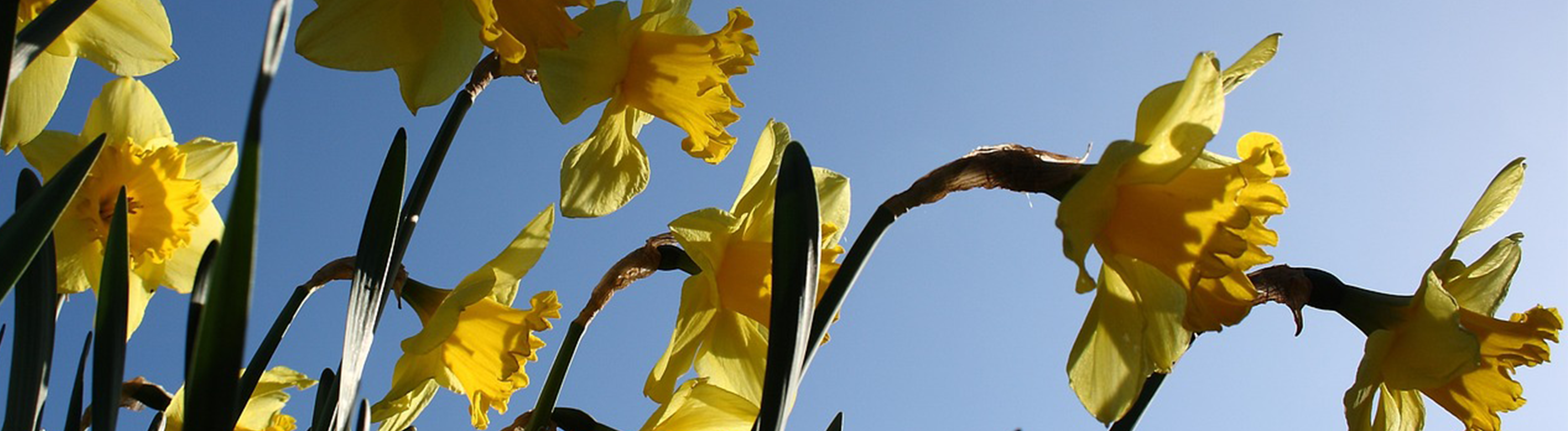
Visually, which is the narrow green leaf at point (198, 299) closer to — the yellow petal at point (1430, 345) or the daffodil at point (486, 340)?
the daffodil at point (486, 340)

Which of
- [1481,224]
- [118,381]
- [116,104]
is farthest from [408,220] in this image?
[1481,224]

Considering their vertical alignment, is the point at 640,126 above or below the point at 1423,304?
above

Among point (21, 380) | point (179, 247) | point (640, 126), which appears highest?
point (640, 126)

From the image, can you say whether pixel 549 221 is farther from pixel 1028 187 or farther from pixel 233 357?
pixel 233 357

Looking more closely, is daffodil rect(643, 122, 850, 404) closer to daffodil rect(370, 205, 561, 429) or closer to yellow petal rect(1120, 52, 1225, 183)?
daffodil rect(370, 205, 561, 429)

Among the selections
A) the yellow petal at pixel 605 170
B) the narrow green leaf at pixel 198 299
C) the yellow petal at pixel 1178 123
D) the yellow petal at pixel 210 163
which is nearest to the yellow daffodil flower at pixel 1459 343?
the yellow petal at pixel 1178 123

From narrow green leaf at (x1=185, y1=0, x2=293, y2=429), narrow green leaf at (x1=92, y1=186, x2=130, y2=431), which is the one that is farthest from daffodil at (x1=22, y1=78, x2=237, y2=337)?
narrow green leaf at (x1=185, y1=0, x2=293, y2=429)
